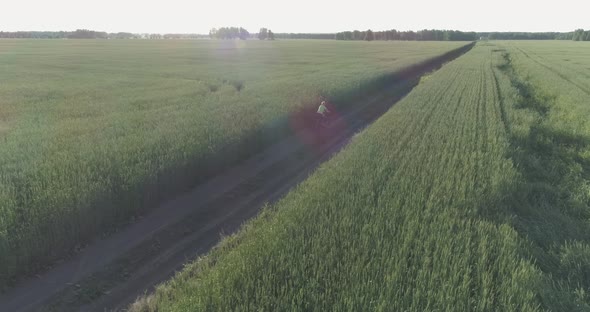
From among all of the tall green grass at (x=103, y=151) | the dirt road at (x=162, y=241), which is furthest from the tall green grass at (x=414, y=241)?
the tall green grass at (x=103, y=151)

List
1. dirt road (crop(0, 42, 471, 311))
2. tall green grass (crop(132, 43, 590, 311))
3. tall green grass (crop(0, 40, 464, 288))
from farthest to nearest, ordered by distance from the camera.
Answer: tall green grass (crop(0, 40, 464, 288)) → dirt road (crop(0, 42, 471, 311)) → tall green grass (crop(132, 43, 590, 311))

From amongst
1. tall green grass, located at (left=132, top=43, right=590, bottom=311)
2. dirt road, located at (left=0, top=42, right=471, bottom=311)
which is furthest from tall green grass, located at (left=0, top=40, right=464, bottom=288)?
tall green grass, located at (left=132, top=43, right=590, bottom=311)

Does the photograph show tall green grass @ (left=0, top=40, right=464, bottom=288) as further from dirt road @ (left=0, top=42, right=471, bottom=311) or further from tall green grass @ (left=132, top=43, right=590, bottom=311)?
tall green grass @ (left=132, top=43, right=590, bottom=311)

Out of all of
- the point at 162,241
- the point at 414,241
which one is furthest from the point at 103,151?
the point at 414,241

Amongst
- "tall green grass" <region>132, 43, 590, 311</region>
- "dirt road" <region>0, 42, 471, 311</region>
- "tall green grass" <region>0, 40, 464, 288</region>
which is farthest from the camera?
"tall green grass" <region>0, 40, 464, 288</region>

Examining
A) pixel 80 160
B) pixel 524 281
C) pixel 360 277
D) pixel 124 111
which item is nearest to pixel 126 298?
pixel 360 277

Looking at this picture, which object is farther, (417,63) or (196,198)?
(417,63)

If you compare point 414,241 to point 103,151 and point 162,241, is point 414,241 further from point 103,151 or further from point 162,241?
point 103,151

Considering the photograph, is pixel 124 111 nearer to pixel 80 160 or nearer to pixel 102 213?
pixel 80 160

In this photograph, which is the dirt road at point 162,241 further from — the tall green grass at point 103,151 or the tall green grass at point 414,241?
the tall green grass at point 414,241
